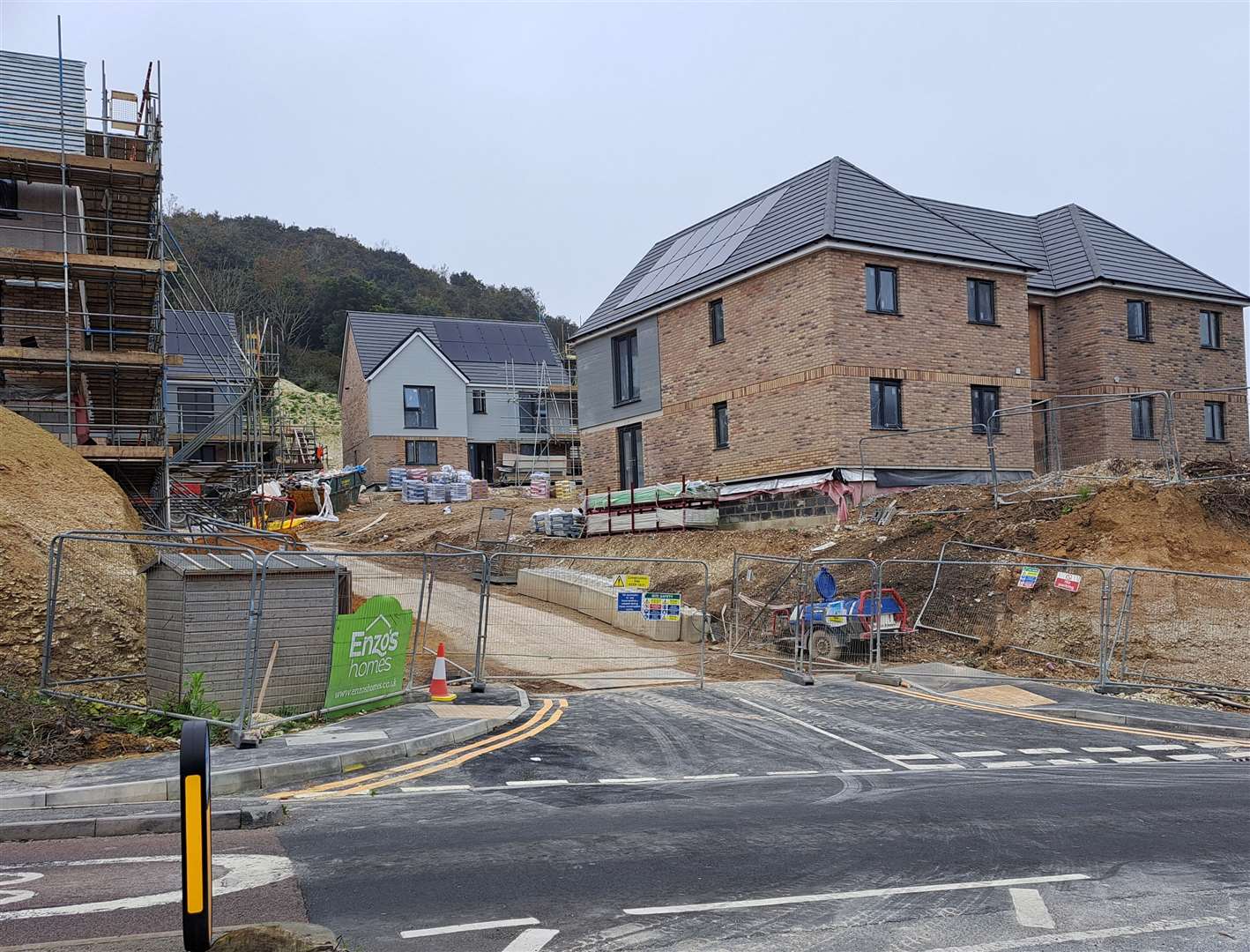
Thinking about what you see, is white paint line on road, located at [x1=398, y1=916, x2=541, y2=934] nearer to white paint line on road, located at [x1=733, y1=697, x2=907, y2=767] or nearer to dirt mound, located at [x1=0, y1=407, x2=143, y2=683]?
white paint line on road, located at [x1=733, y1=697, x2=907, y2=767]

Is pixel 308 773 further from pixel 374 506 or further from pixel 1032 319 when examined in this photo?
pixel 374 506

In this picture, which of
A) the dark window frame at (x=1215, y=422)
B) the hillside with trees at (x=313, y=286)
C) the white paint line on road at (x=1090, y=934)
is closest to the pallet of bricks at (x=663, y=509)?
the dark window frame at (x=1215, y=422)

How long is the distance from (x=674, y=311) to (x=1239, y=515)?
17449mm

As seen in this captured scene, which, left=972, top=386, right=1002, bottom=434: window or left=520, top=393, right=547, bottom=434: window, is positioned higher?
left=520, top=393, right=547, bottom=434: window

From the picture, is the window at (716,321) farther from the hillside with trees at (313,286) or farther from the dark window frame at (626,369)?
the hillside with trees at (313,286)

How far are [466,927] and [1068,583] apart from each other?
15.4m

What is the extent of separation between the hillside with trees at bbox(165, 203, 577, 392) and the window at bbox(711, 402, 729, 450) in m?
46.0

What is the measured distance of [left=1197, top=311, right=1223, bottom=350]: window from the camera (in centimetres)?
3625

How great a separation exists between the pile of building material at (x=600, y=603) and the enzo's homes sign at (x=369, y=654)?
5772 millimetres

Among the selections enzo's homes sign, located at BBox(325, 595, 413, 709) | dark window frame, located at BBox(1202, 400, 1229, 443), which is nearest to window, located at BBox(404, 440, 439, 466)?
dark window frame, located at BBox(1202, 400, 1229, 443)

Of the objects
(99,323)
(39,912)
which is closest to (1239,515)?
(39,912)

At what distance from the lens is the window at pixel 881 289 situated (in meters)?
28.2

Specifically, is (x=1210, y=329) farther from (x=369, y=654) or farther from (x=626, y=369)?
(x=369, y=654)

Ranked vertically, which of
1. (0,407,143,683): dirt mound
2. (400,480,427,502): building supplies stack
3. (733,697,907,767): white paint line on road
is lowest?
(733,697,907,767): white paint line on road
